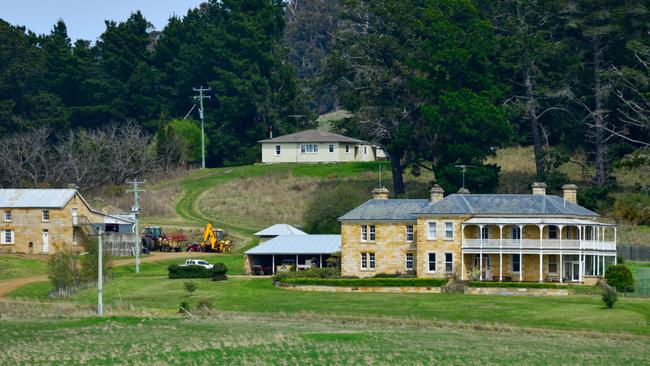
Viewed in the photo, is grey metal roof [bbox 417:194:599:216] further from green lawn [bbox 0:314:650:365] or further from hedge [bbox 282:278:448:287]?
green lawn [bbox 0:314:650:365]

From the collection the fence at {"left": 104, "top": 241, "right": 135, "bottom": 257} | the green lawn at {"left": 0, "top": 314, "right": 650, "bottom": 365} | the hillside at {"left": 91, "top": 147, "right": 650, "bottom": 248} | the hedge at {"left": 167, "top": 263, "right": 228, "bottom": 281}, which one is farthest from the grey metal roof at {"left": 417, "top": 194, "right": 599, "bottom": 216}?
the fence at {"left": 104, "top": 241, "right": 135, "bottom": 257}

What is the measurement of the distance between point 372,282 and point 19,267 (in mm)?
27925

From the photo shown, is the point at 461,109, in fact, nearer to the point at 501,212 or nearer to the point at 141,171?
the point at 501,212

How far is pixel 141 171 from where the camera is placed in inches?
6019

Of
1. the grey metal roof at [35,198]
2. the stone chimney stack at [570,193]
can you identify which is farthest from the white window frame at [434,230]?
the grey metal roof at [35,198]

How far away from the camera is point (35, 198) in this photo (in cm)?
12056

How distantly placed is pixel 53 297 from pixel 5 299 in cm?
291

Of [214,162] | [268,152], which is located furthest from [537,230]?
[214,162]

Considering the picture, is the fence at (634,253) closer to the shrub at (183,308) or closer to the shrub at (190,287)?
the shrub at (190,287)

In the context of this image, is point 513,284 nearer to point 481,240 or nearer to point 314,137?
point 481,240

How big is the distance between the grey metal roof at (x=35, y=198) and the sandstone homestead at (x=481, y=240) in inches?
1088

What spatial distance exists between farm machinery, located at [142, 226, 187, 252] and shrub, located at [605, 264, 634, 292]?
39.7 metres

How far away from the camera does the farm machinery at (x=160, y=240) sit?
396 ft

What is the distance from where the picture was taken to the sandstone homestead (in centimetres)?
9700
